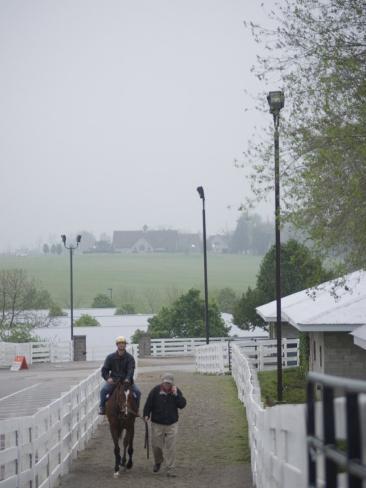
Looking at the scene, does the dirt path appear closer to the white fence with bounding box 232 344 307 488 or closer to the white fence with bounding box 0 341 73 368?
the white fence with bounding box 232 344 307 488

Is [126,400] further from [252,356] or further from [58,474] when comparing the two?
[252,356]

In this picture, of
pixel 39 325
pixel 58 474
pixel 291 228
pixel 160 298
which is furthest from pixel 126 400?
pixel 160 298

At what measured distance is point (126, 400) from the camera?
15.8m

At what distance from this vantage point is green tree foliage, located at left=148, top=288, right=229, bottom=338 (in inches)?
2746

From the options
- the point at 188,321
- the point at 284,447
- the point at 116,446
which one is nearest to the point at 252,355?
the point at 116,446

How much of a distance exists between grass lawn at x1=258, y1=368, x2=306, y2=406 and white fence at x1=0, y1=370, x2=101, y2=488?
9004 mm

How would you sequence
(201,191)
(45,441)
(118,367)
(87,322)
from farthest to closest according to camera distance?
1. (87,322)
2. (201,191)
3. (118,367)
4. (45,441)

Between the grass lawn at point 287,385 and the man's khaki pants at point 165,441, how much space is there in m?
10.3

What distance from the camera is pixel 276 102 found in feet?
65.6

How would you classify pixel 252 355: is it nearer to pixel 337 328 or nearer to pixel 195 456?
pixel 337 328

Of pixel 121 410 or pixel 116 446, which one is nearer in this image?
pixel 116 446

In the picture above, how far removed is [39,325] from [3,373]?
159 feet

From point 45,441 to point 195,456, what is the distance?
4.82 metres

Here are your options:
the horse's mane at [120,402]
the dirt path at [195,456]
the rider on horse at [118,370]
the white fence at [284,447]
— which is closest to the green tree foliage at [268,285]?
the dirt path at [195,456]
